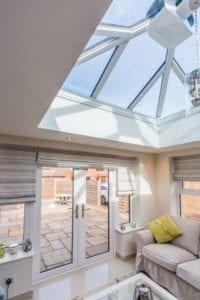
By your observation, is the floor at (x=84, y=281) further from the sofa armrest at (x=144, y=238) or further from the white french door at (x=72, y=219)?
the sofa armrest at (x=144, y=238)

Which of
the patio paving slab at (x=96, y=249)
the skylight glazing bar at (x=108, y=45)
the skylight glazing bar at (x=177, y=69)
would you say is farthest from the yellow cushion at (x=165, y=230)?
the skylight glazing bar at (x=108, y=45)

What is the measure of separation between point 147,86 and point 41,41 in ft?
8.47

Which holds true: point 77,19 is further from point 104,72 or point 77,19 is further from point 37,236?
point 37,236

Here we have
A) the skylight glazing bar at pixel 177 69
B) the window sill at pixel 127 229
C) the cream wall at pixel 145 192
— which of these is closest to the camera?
the skylight glazing bar at pixel 177 69

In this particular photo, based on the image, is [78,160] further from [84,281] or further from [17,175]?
[84,281]

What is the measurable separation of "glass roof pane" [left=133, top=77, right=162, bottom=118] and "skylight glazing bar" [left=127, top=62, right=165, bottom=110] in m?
0.06

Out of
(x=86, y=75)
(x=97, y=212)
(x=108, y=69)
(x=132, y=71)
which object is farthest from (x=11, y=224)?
(x=132, y=71)

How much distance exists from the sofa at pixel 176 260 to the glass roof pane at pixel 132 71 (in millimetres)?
2289

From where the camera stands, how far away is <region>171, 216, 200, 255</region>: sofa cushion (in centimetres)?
301

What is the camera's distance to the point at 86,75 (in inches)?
104

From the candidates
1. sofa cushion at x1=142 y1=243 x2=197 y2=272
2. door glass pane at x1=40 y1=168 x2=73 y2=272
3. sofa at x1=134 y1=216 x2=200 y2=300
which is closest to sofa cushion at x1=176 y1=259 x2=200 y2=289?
sofa at x1=134 y1=216 x2=200 y2=300

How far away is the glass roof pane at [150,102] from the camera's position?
3.30 meters

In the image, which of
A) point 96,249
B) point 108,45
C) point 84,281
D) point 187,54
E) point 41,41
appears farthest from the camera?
point 96,249

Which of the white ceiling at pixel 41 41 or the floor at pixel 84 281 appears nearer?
the white ceiling at pixel 41 41
